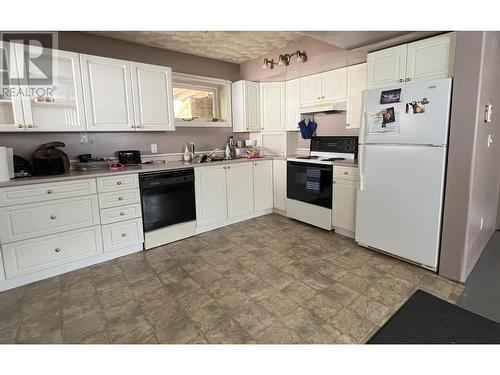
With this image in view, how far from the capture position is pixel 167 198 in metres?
3.11

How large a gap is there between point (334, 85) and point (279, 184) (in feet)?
5.25

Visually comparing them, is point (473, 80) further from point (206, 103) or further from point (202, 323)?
point (206, 103)

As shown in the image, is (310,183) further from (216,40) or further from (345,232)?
(216,40)

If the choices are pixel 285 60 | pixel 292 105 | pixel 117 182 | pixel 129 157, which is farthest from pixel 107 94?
pixel 292 105

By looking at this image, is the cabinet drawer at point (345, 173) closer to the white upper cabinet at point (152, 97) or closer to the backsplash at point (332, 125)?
the backsplash at point (332, 125)

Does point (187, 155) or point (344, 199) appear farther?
point (187, 155)

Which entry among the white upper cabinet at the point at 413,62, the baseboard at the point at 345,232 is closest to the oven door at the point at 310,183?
the baseboard at the point at 345,232

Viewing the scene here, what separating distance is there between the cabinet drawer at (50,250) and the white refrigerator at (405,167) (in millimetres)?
2876

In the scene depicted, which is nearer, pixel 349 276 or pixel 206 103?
pixel 349 276

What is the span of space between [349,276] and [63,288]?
8.36ft

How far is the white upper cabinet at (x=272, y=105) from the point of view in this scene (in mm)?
4113

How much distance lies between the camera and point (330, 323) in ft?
5.85

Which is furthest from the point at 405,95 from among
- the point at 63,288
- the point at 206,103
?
the point at 63,288
